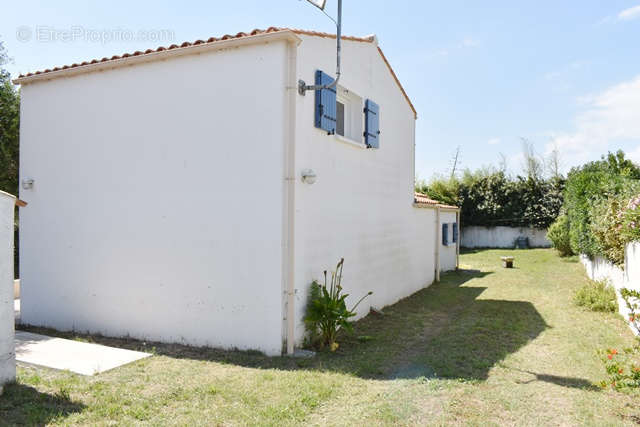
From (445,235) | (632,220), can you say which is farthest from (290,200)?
(445,235)

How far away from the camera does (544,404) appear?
16.2ft

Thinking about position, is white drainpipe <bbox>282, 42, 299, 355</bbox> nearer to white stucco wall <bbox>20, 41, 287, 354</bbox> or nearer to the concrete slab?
white stucco wall <bbox>20, 41, 287, 354</bbox>

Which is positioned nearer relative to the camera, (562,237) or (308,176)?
(308,176)

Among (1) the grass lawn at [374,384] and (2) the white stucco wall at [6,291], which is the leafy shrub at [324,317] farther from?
(2) the white stucco wall at [6,291]

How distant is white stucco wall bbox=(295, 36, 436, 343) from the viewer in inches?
286

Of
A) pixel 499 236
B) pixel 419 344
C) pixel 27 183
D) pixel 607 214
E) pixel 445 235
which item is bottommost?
pixel 419 344

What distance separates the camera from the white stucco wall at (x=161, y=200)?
22.3ft

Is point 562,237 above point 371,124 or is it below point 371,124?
below

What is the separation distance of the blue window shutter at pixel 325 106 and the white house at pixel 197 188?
4 cm

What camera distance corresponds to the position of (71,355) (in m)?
6.42

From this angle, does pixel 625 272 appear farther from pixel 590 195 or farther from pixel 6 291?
pixel 6 291

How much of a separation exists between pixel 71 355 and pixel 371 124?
22.8ft

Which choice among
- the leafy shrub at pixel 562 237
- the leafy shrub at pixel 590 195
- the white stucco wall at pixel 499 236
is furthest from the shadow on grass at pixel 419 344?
the white stucco wall at pixel 499 236

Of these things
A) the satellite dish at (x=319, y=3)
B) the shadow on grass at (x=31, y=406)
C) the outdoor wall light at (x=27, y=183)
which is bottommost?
the shadow on grass at (x=31, y=406)
